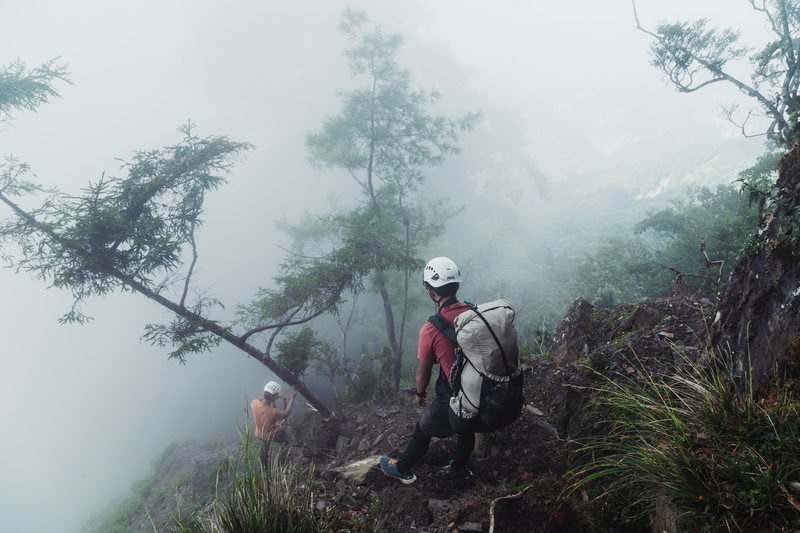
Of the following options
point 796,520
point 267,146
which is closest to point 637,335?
point 796,520

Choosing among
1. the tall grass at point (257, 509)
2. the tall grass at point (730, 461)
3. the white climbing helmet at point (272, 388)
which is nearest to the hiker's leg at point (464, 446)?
the tall grass at point (730, 461)

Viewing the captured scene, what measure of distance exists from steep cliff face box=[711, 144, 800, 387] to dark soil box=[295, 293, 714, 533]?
0.91ft

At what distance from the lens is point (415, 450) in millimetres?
3377

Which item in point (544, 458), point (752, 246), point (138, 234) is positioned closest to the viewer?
point (752, 246)

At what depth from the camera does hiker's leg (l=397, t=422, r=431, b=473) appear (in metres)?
3.30

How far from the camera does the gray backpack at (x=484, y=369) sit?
8.55 feet

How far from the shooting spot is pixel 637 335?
Answer: 3912 millimetres

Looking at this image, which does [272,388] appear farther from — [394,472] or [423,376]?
[423,376]

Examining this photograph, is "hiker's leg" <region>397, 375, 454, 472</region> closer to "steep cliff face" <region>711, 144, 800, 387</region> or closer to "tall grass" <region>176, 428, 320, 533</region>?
"tall grass" <region>176, 428, 320, 533</region>

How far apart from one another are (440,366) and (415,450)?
1140mm

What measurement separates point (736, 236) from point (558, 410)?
28.3 ft

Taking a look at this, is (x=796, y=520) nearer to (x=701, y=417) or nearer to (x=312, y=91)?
(x=701, y=417)

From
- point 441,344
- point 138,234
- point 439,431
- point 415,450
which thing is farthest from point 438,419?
point 138,234

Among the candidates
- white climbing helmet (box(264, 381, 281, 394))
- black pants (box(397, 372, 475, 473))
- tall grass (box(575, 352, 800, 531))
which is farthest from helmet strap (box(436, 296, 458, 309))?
white climbing helmet (box(264, 381, 281, 394))
